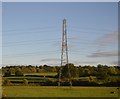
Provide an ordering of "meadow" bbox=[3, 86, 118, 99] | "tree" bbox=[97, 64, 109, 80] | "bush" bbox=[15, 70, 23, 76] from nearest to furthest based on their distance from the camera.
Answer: "meadow" bbox=[3, 86, 118, 99] < "tree" bbox=[97, 64, 109, 80] < "bush" bbox=[15, 70, 23, 76]

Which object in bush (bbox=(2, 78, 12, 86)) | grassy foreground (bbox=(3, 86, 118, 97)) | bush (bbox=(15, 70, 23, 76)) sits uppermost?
bush (bbox=(15, 70, 23, 76))

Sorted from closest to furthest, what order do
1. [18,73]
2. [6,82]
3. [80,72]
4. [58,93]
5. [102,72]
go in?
[58,93] < [6,82] < [102,72] < [18,73] < [80,72]

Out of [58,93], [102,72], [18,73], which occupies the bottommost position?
[58,93]

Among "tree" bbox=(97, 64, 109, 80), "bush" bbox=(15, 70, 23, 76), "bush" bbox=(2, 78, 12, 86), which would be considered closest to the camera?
"bush" bbox=(2, 78, 12, 86)

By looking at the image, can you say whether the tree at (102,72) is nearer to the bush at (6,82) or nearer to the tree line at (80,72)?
the tree line at (80,72)

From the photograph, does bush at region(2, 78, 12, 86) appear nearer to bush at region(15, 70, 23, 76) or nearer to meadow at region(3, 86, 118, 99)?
bush at region(15, 70, 23, 76)

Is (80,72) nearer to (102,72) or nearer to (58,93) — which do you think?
(102,72)

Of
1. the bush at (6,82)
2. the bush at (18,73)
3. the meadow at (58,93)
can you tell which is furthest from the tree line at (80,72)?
the meadow at (58,93)

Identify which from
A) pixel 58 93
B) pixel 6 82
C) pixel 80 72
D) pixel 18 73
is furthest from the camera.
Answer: pixel 80 72

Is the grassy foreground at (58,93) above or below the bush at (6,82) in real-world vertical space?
below

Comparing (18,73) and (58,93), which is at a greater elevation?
(18,73)

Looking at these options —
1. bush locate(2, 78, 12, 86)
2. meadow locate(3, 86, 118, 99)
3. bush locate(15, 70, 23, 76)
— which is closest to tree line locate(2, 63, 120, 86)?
bush locate(15, 70, 23, 76)

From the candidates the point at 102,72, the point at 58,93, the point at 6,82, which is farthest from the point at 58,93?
the point at 102,72

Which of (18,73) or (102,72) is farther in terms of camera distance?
(18,73)
